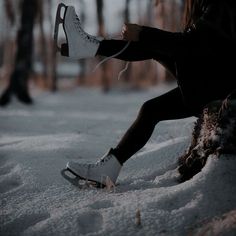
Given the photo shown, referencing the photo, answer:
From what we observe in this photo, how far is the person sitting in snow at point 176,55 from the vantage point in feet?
6.48

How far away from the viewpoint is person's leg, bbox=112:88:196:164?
2197mm

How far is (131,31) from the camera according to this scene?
6.49ft

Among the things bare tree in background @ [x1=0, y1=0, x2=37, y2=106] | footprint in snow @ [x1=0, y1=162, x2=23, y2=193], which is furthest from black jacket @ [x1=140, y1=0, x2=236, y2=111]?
bare tree in background @ [x1=0, y1=0, x2=37, y2=106]

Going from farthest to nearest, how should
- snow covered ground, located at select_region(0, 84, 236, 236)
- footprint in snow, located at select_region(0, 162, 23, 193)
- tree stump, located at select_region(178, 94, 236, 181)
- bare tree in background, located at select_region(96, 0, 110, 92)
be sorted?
bare tree in background, located at select_region(96, 0, 110, 92)
footprint in snow, located at select_region(0, 162, 23, 193)
tree stump, located at select_region(178, 94, 236, 181)
snow covered ground, located at select_region(0, 84, 236, 236)

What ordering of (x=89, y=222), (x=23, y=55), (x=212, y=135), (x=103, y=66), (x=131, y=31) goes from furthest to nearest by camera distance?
(x=103, y=66) < (x=23, y=55) < (x=212, y=135) < (x=131, y=31) < (x=89, y=222)

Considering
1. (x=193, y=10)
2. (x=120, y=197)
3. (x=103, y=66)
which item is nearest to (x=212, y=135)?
(x=120, y=197)

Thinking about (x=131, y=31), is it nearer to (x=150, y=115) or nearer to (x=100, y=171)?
(x=150, y=115)

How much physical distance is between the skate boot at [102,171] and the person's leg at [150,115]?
38mm

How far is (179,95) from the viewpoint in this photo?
86.8 inches

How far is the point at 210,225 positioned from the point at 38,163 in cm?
134

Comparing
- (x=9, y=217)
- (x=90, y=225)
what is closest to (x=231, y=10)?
(x=90, y=225)

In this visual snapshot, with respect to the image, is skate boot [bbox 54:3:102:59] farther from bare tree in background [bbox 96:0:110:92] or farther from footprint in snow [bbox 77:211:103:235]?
bare tree in background [bbox 96:0:110:92]

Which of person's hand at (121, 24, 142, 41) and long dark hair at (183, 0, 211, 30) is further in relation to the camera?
long dark hair at (183, 0, 211, 30)

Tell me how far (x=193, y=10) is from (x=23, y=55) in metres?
6.04
